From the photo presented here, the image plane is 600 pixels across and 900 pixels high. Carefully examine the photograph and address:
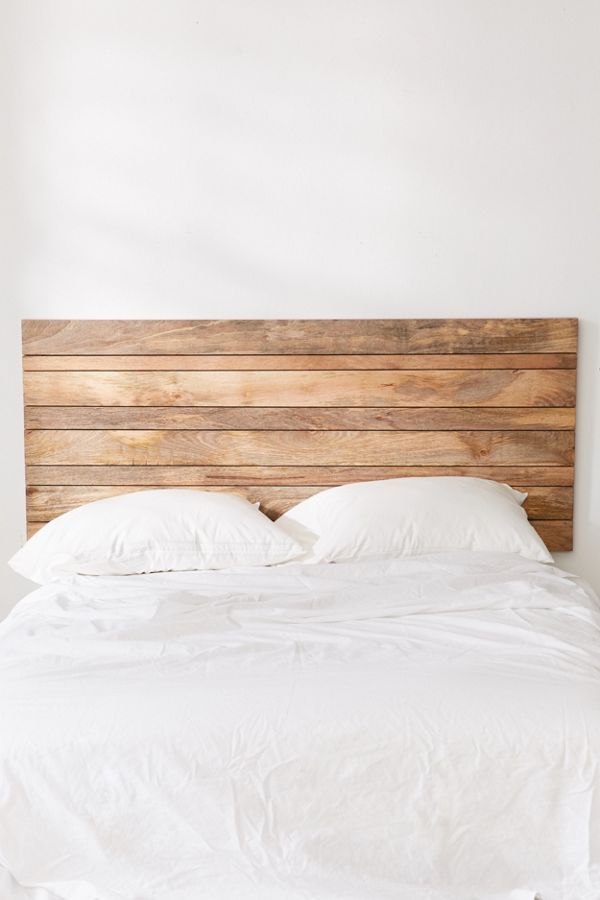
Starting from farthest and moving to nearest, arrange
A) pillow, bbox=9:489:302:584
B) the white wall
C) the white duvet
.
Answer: the white wall, pillow, bbox=9:489:302:584, the white duvet

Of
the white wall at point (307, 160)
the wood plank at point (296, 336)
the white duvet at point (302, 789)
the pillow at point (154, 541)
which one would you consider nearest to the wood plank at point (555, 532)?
the white wall at point (307, 160)

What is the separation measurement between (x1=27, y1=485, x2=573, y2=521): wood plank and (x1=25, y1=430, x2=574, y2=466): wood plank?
88mm

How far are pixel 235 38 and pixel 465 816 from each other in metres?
2.59

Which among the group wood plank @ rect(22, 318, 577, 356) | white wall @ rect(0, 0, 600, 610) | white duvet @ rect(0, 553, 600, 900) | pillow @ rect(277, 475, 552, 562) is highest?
white wall @ rect(0, 0, 600, 610)

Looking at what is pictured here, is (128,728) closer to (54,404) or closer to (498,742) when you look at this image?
(498,742)

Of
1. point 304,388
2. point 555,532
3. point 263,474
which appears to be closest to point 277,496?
point 263,474

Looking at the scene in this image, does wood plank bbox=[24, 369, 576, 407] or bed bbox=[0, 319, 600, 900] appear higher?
wood plank bbox=[24, 369, 576, 407]

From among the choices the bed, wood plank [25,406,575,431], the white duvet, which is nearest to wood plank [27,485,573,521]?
wood plank [25,406,575,431]

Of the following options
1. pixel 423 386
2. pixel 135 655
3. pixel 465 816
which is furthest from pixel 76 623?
pixel 423 386

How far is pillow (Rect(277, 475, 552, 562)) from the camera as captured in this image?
279 centimetres

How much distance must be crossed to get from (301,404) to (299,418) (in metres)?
0.05

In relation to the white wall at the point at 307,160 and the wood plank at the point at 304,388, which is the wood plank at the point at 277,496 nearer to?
the white wall at the point at 307,160

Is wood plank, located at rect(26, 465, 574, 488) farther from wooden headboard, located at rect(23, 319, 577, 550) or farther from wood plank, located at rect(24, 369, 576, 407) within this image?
wood plank, located at rect(24, 369, 576, 407)

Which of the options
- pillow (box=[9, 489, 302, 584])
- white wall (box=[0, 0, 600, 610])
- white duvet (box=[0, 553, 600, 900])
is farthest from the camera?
white wall (box=[0, 0, 600, 610])
